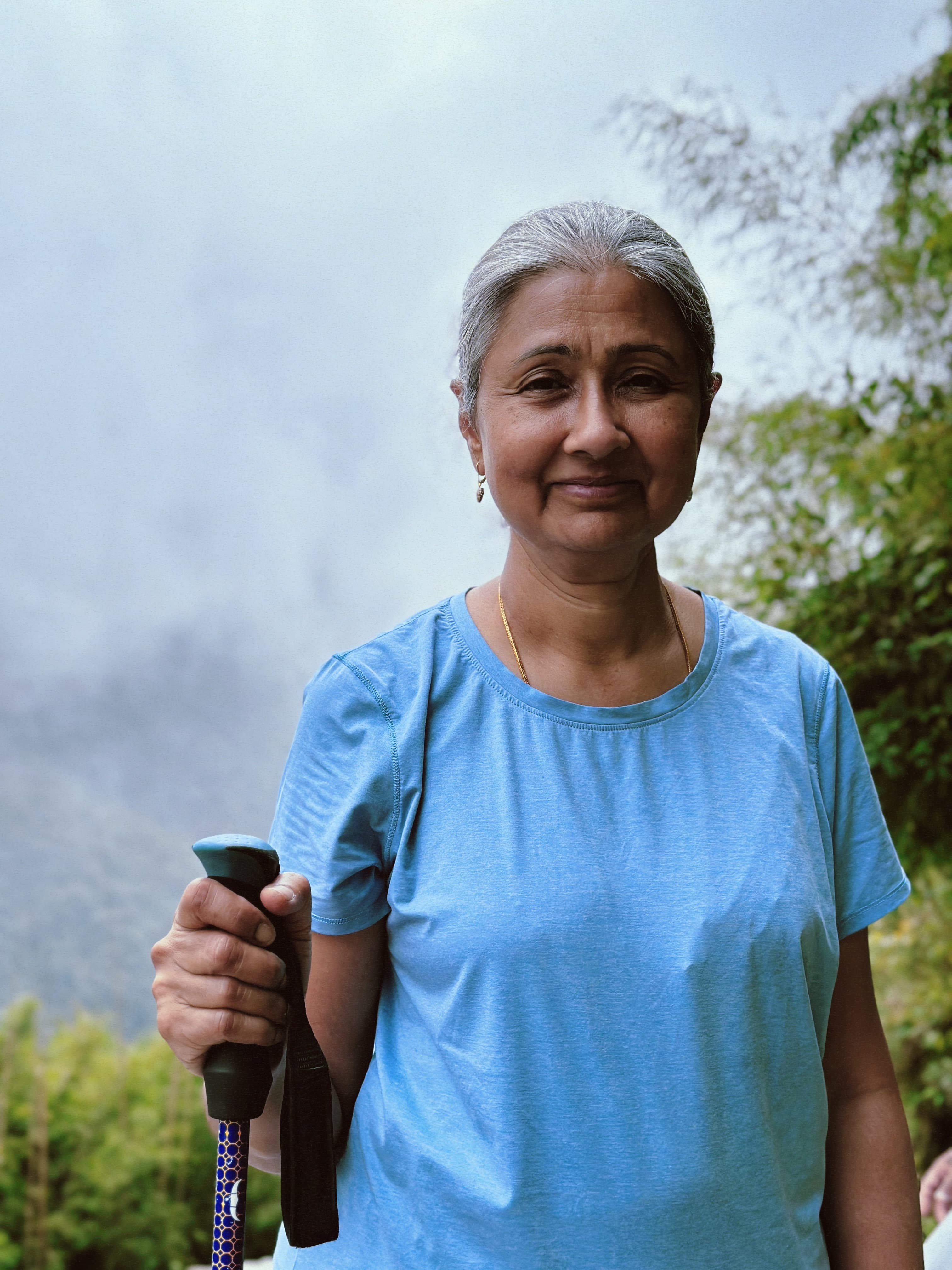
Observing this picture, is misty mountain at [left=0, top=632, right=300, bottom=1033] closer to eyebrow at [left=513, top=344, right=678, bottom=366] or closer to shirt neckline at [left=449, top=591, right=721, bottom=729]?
shirt neckline at [left=449, top=591, right=721, bottom=729]

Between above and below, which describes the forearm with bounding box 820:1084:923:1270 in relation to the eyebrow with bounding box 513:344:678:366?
below

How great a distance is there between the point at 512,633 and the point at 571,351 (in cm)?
28

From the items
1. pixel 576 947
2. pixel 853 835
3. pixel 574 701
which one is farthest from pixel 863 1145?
pixel 574 701

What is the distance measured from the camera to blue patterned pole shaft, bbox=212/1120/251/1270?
2.99 ft

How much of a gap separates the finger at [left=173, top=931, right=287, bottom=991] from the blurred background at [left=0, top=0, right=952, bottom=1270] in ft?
1.92

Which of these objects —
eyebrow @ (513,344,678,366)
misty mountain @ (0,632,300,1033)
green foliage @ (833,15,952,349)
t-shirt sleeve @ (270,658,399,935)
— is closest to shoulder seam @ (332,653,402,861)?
t-shirt sleeve @ (270,658,399,935)

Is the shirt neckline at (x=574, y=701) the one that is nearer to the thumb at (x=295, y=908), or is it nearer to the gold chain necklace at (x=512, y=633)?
the gold chain necklace at (x=512, y=633)

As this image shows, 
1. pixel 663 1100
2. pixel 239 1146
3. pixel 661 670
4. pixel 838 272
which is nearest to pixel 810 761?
pixel 661 670

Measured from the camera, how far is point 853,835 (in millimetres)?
1085

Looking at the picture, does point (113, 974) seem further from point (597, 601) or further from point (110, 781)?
point (597, 601)

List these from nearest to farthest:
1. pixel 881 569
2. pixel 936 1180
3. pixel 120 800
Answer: pixel 936 1180 → pixel 881 569 → pixel 120 800

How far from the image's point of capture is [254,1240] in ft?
12.8

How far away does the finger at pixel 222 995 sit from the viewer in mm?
872

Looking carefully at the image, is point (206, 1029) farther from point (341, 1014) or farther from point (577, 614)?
point (577, 614)
